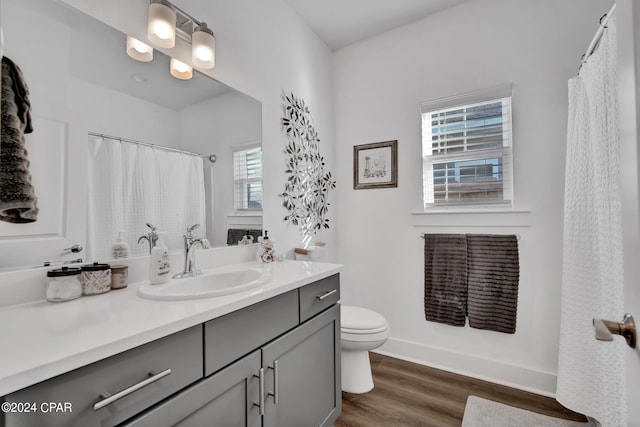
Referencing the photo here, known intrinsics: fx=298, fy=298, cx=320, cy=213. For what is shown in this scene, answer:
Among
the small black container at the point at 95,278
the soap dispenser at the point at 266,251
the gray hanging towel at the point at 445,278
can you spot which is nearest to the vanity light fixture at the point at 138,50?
the small black container at the point at 95,278

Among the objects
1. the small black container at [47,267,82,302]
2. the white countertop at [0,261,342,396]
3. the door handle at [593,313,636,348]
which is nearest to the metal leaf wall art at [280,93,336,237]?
the white countertop at [0,261,342,396]

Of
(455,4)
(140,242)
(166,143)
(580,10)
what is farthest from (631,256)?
(455,4)

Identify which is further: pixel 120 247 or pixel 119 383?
pixel 120 247

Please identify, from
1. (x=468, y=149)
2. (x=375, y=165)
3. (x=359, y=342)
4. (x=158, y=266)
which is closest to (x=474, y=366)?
(x=359, y=342)

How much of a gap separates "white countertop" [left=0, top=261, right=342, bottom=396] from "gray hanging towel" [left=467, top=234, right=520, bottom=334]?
1.52m

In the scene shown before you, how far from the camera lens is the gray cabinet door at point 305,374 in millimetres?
1094

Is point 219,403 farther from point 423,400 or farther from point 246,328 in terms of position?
point 423,400

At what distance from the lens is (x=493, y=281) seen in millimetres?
1990

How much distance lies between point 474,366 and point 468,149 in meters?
1.53

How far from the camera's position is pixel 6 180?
906mm

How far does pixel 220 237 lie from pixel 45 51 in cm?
99

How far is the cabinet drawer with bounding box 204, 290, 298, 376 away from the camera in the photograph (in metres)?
0.88

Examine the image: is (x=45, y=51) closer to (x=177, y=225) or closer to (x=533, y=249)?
(x=177, y=225)

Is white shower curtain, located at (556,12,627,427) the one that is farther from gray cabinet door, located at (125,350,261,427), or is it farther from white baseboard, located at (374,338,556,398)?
gray cabinet door, located at (125,350,261,427)
